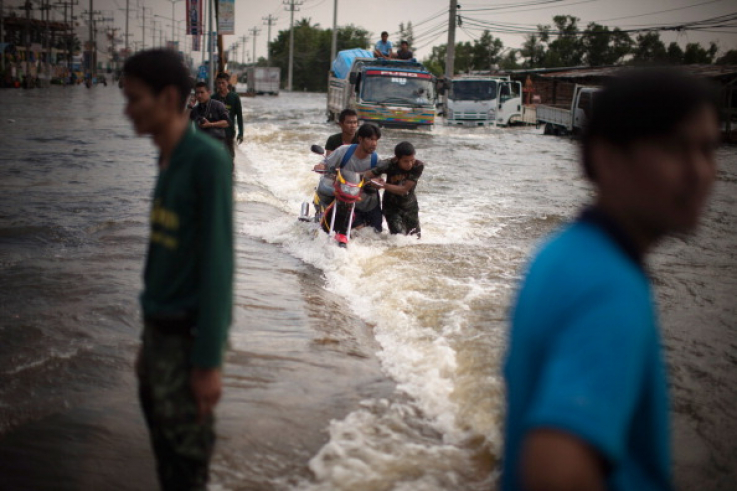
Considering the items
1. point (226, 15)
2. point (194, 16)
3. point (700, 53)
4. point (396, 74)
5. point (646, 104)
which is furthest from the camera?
point (700, 53)

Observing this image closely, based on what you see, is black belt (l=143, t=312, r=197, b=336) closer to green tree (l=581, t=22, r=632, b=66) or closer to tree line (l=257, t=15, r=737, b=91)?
tree line (l=257, t=15, r=737, b=91)

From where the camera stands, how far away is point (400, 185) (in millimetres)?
8242

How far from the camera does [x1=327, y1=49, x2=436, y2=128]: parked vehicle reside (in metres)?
24.4

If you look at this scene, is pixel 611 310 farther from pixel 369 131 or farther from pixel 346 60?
pixel 346 60

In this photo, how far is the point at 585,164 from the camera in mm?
1278

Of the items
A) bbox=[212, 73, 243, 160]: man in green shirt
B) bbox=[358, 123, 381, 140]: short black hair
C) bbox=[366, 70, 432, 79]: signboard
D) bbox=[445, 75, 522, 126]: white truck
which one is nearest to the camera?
bbox=[358, 123, 381, 140]: short black hair

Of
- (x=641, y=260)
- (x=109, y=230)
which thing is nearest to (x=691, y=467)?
(x=641, y=260)

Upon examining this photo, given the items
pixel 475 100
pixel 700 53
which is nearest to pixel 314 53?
pixel 700 53

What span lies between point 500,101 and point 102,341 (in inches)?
1154

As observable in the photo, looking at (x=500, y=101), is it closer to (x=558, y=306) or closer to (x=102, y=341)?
(x=102, y=341)

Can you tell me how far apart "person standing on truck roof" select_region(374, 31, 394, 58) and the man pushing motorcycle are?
1887 cm

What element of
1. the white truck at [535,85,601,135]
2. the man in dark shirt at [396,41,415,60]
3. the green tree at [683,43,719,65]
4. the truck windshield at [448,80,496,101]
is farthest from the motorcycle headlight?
the green tree at [683,43,719,65]

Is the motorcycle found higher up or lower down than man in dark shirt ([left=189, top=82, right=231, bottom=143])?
lower down

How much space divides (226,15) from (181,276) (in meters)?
18.6
